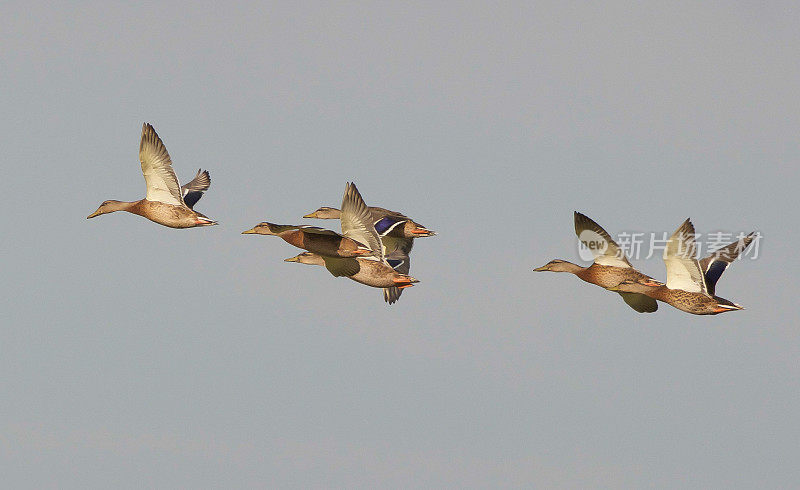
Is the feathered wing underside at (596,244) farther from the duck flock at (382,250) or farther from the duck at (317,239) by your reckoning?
the duck at (317,239)

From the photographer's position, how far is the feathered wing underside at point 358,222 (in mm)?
32625

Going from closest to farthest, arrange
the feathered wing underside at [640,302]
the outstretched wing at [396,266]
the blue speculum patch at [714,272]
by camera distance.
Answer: the blue speculum patch at [714,272] < the feathered wing underside at [640,302] < the outstretched wing at [396,266]

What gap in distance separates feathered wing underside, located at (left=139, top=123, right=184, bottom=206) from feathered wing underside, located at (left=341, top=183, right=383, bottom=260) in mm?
4745

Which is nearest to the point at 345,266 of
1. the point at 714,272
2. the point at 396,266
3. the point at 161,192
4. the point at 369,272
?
the point at 369,272

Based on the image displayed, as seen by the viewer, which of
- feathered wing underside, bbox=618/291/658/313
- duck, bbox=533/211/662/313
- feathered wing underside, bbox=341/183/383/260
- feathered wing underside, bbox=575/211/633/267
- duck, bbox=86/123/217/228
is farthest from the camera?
duck, bbox=86/123/217/228

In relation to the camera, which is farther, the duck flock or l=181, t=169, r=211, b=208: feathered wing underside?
l=181, t=169, r=211, b=208: feathered wing underside

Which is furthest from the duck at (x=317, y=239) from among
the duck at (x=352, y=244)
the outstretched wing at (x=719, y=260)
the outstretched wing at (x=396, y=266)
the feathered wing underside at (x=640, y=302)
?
the outstretched wing at (x=719, y=260)

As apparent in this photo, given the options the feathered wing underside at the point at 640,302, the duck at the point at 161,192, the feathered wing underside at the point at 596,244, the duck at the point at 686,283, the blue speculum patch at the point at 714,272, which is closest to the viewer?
the duck at the point at 686,283

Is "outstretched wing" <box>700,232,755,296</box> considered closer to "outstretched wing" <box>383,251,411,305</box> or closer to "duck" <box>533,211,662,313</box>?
"duck" <box>533,211,662,313</box>

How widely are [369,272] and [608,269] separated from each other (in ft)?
20.2

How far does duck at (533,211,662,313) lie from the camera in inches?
1307

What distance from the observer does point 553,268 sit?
3556cm

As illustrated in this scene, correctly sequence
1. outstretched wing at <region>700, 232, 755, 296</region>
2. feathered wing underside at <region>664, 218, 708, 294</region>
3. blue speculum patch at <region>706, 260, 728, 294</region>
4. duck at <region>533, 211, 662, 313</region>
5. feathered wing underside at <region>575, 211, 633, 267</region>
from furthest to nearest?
outstretched wing at <region>700, 232, 755, 296</region>, blue speculum patch at <region>706, 260, 728, 294</region>, duck at <region>533, 211, 662, 313</region>, feathered wing underside at <region>575, 211, 633, 267</region>, feathered wing underside at <region>664, 218, 708, 294</region>

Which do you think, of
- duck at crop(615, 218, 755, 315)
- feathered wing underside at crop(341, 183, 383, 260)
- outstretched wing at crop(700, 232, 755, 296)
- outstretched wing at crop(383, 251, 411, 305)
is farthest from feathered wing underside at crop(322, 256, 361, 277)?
outstretched wing at crop(700, 232, 755, 296)
